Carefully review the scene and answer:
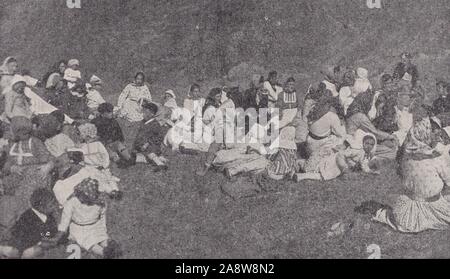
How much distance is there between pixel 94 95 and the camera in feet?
32.9

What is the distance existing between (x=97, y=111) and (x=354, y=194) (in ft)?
13.0

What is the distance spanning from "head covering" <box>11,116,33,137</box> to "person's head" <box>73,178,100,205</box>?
1122 mm

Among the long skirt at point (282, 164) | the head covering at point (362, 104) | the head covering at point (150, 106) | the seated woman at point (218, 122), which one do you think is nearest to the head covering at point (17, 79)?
the head covering at point (150, 106)

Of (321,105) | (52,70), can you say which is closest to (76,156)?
(52,70)

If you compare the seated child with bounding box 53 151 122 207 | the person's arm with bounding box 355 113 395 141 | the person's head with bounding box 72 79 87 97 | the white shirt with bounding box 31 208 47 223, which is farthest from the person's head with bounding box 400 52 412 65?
the white shirt with bounding box 31 208 47 223

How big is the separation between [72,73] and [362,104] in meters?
4.35

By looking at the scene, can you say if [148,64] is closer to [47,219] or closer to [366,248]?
[47,219]

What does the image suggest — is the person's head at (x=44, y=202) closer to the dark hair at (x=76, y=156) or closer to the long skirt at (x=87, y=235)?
the long skirt at (x=87, y=235)

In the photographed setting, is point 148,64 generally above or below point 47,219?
above

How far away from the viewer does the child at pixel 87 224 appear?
31.4 ft

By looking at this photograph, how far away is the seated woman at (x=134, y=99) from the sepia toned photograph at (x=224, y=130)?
0.07ft

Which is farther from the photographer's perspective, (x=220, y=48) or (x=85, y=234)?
(x=220, y=48)

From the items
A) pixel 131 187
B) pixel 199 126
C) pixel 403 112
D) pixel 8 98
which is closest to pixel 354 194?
pixel 403 112
